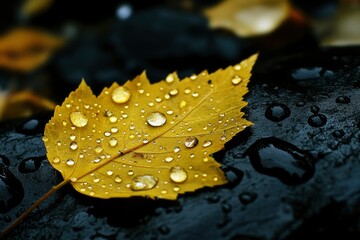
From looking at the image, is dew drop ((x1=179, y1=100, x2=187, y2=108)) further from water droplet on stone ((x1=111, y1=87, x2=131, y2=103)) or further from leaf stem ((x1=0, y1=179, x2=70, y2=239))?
leaf stem ((x1=0, y1=179, x2=70, y2=239))

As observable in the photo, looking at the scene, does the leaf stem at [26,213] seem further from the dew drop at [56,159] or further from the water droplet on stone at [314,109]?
the water droplet on stone at [314,109]

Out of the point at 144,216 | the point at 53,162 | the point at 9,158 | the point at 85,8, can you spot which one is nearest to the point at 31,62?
the point at 85,8

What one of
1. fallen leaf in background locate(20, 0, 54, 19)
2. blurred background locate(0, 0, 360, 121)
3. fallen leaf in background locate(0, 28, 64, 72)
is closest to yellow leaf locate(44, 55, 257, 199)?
blurred background locate(0, 0, 360, 121)

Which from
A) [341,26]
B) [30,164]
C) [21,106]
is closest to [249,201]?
[30,164]

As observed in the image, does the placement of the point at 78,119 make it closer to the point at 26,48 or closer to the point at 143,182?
the point at 143,182

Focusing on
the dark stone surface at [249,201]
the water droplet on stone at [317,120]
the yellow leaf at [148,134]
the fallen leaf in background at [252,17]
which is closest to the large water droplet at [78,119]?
the yellow leaf at [148,134]

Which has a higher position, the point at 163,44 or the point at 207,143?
the point at 163,44
